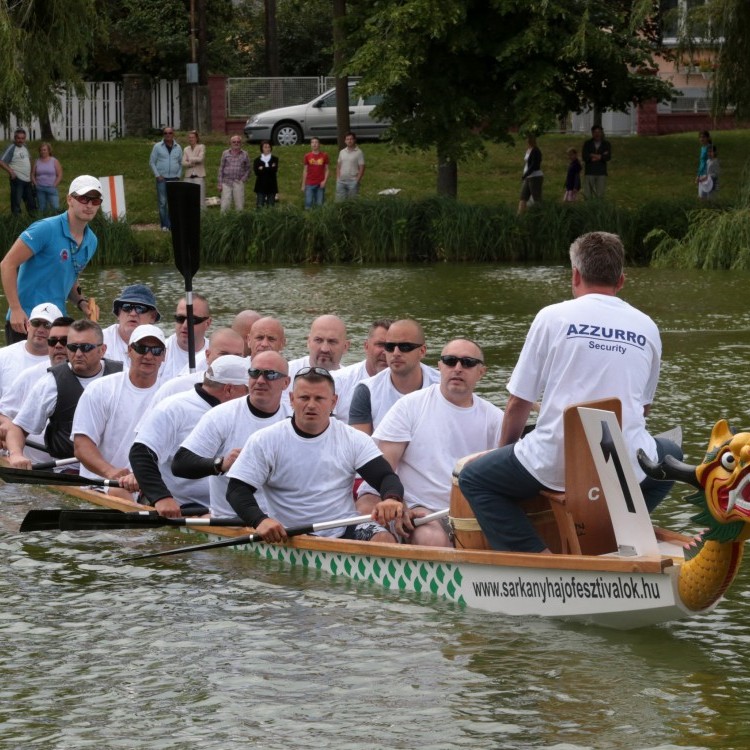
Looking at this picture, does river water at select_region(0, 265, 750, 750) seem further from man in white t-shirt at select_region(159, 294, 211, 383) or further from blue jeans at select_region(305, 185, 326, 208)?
blue jeans at select_region(305, 185, 326, 208)

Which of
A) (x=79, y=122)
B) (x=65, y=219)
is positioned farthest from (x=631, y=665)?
(x=79, y=122)

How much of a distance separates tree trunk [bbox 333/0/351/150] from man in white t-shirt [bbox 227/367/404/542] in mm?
22075

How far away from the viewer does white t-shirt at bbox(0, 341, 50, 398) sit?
11781 millimetres

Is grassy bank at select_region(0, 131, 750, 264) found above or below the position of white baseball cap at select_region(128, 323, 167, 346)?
below

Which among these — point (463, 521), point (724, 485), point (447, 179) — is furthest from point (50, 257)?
point (447, 179)

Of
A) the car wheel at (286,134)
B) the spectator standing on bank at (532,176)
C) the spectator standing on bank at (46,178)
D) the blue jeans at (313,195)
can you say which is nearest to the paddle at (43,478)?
the spectator standing on bank at (46,178)

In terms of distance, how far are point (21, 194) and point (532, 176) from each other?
8761 mm

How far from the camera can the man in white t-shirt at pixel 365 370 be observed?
1006 cm

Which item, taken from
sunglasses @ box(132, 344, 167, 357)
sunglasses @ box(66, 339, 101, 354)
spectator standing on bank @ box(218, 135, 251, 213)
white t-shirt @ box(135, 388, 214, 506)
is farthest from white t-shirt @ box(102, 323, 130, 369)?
spectator standing on bank @ box(218, 135, 251, 213)

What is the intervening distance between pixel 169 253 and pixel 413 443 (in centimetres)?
1755

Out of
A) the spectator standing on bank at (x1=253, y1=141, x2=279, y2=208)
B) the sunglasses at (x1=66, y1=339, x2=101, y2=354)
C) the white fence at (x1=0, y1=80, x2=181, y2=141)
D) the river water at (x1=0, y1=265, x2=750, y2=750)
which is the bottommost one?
the river water at (x1=0, y1=265, x2=750, y2=750)

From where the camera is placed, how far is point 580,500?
7266 millimetres

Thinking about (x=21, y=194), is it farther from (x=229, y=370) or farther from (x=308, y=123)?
(x=229, y=370)

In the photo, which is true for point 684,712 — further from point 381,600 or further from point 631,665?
point 381,600
